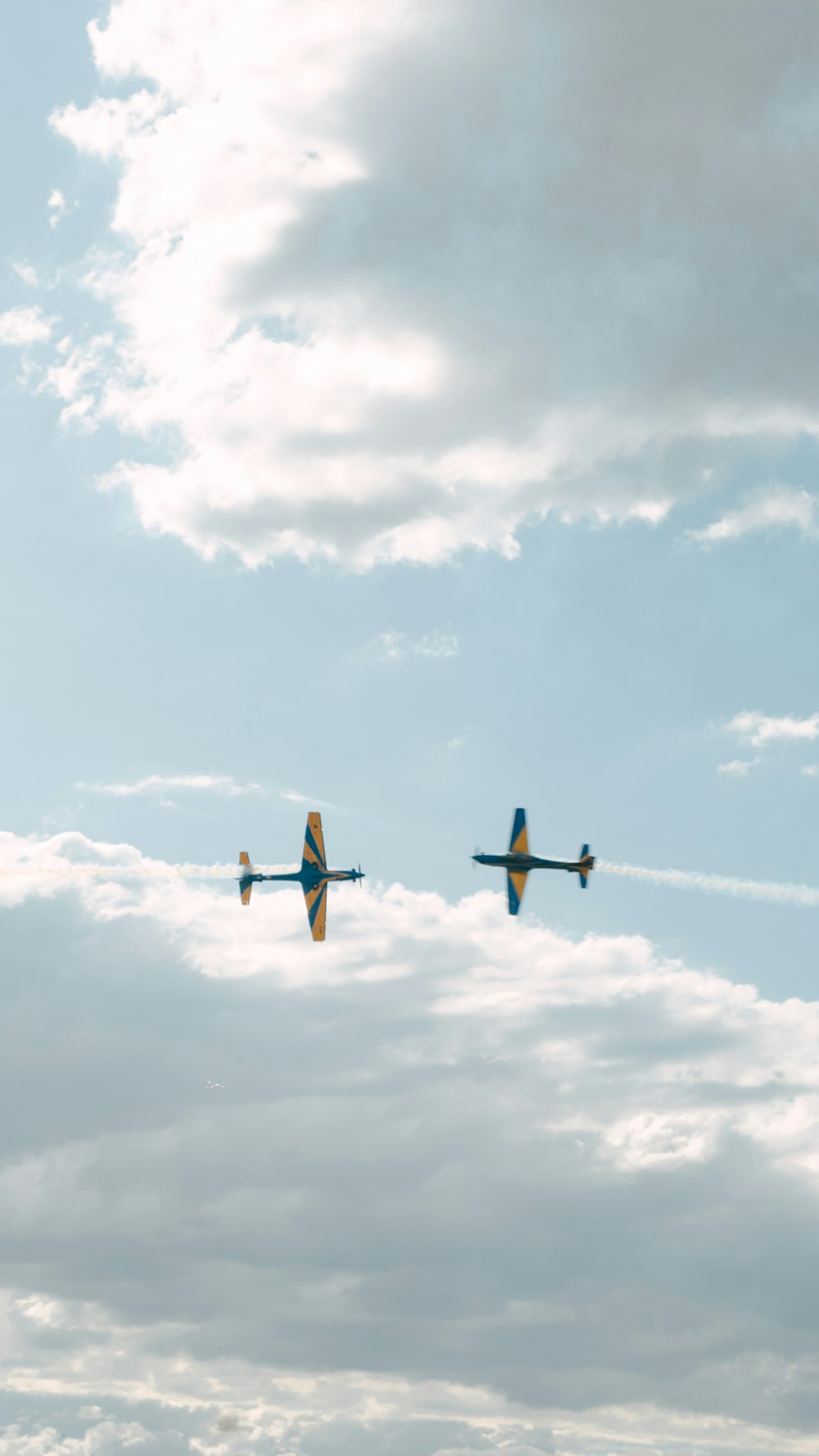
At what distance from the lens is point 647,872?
19988 cm

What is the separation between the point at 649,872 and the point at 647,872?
883 millimetres

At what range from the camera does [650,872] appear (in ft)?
652

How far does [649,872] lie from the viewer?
19912 centimetres

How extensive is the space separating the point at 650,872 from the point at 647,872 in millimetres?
1387

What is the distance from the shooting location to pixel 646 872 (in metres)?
200

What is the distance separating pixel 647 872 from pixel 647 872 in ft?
1.85

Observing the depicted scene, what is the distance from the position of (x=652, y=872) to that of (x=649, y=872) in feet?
3.05

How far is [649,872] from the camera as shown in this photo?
650ft

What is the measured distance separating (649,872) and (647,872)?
1142mm

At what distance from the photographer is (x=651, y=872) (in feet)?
649

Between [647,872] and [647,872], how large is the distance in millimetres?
785

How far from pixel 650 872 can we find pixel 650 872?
0.91 m

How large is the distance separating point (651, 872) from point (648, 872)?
26.4 inches

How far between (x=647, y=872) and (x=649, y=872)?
41cm
